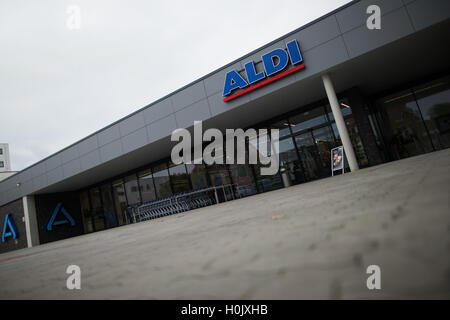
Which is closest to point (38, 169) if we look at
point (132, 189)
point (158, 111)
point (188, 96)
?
point (132, 189)

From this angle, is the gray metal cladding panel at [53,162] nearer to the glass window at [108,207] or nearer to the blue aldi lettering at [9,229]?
the glass window at [108,207]

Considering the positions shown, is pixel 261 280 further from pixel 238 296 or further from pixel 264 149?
pixel 264 149

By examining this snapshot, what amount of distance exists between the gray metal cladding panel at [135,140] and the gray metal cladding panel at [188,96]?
7.02 ft

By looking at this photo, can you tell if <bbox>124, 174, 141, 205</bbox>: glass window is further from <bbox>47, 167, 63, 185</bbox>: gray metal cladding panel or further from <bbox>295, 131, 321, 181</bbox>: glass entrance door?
<bbox>295, 131, 321, 181</bbox>: glass entrance door

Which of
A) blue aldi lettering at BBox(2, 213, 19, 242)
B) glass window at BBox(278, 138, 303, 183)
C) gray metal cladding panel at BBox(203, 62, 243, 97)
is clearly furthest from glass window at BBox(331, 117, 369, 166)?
blue aldi lettering at BBox(2, 213, 19, 242)

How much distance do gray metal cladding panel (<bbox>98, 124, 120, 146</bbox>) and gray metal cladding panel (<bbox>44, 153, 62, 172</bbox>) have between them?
12.3ft

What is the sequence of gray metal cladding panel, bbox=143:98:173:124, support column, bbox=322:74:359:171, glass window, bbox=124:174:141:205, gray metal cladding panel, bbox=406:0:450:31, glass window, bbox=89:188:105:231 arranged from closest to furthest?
gray metal cladding panel, bbox=406:0:450:31 → support column, bbox=322:74:359:171 → gray metal cladding panel, bbox=143:98:173:124 → glass window, bbox=124:174:141:205 → glass window, bbox=89:188:105:231

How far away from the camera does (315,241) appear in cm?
97

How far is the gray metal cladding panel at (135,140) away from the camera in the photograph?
11124mm

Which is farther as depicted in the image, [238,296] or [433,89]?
[433,89]

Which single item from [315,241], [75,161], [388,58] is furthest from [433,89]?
[75,161]

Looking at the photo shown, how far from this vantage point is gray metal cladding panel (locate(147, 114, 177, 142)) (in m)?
10.4

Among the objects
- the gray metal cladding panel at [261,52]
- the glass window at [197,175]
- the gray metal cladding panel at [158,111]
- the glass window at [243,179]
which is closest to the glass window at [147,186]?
the glass window at [197,175]
